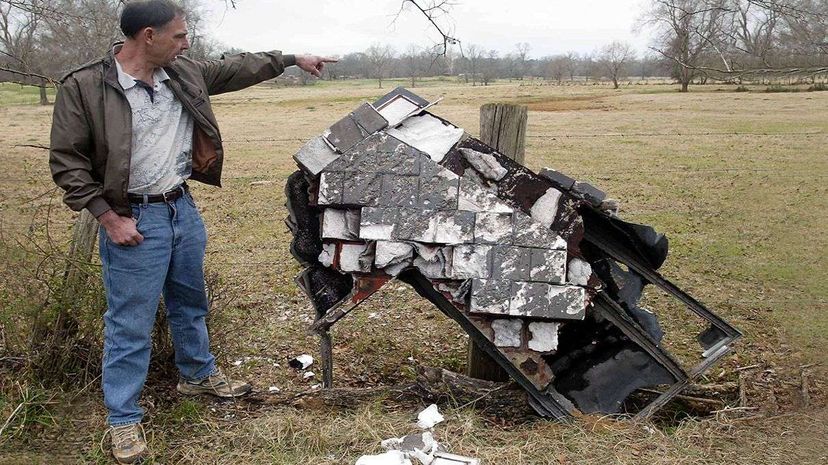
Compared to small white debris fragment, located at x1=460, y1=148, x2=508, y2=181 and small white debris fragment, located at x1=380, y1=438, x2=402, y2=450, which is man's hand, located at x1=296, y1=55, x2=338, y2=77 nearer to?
small white debris fragment, located at x1=460, y1=148, x2=508, y2=181

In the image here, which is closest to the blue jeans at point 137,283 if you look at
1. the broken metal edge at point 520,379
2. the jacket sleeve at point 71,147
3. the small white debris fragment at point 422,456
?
the jacket sleeve at point 71,147

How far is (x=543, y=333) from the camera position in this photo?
3.76 metres

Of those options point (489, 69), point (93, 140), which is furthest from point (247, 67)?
point (489, 69)

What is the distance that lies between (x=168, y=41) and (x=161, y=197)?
29.0 inches

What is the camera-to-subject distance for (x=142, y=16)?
123 inches

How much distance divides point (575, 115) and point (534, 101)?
325 inches

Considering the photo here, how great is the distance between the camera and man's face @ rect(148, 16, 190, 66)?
317 cm

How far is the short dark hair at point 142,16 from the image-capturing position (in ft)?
10.2

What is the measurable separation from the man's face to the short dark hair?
0.11 ft

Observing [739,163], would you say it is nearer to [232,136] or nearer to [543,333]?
[543,333]

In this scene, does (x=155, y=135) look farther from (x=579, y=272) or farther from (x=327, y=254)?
(x=579, y=272)

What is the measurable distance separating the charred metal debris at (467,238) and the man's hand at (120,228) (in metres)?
0.88

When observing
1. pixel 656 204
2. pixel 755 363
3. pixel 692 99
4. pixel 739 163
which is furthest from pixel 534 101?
pixel 755 363

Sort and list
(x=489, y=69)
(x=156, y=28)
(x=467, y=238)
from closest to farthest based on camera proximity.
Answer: (x=156, y=28) → (x=467, y=238) → (x=489, y=69)
